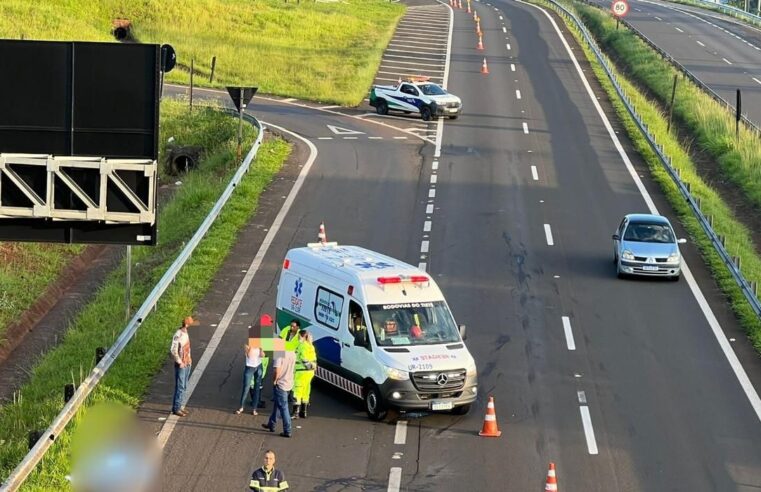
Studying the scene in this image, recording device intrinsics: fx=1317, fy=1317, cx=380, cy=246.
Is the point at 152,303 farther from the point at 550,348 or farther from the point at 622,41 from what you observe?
the point at 622,41

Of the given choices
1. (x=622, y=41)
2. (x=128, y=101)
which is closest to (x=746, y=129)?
(x=622, y=41)

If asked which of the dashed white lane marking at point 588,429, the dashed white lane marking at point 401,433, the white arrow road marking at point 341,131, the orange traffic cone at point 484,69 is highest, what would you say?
the dashed white lane marking at point 588,429

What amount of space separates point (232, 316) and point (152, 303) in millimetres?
1859

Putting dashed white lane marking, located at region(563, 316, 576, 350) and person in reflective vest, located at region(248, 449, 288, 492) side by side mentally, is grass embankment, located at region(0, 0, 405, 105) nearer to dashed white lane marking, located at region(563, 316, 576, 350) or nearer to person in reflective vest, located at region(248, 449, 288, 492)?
dashed white lane marking, located at region(563, 316, 576, 350)

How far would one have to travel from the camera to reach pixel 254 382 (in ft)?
66.1

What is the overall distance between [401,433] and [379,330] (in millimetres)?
1708

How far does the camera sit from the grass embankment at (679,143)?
30302 mm

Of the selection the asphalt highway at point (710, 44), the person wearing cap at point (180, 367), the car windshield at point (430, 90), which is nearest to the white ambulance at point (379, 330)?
the person wearing cap at point (180, 367)

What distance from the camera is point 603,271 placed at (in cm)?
2964

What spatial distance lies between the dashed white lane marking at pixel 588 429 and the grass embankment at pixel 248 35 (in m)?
34.8

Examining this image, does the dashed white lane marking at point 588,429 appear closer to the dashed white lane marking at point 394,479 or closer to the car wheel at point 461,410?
the car wheel at point 461,410

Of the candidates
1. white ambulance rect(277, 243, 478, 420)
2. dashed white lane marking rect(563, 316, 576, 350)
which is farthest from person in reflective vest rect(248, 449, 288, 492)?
dashed white lane marking rect(563, 316, 576, 350)

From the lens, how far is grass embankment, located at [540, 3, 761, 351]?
30.3 metres

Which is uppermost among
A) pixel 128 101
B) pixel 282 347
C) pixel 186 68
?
pixel 128 101
